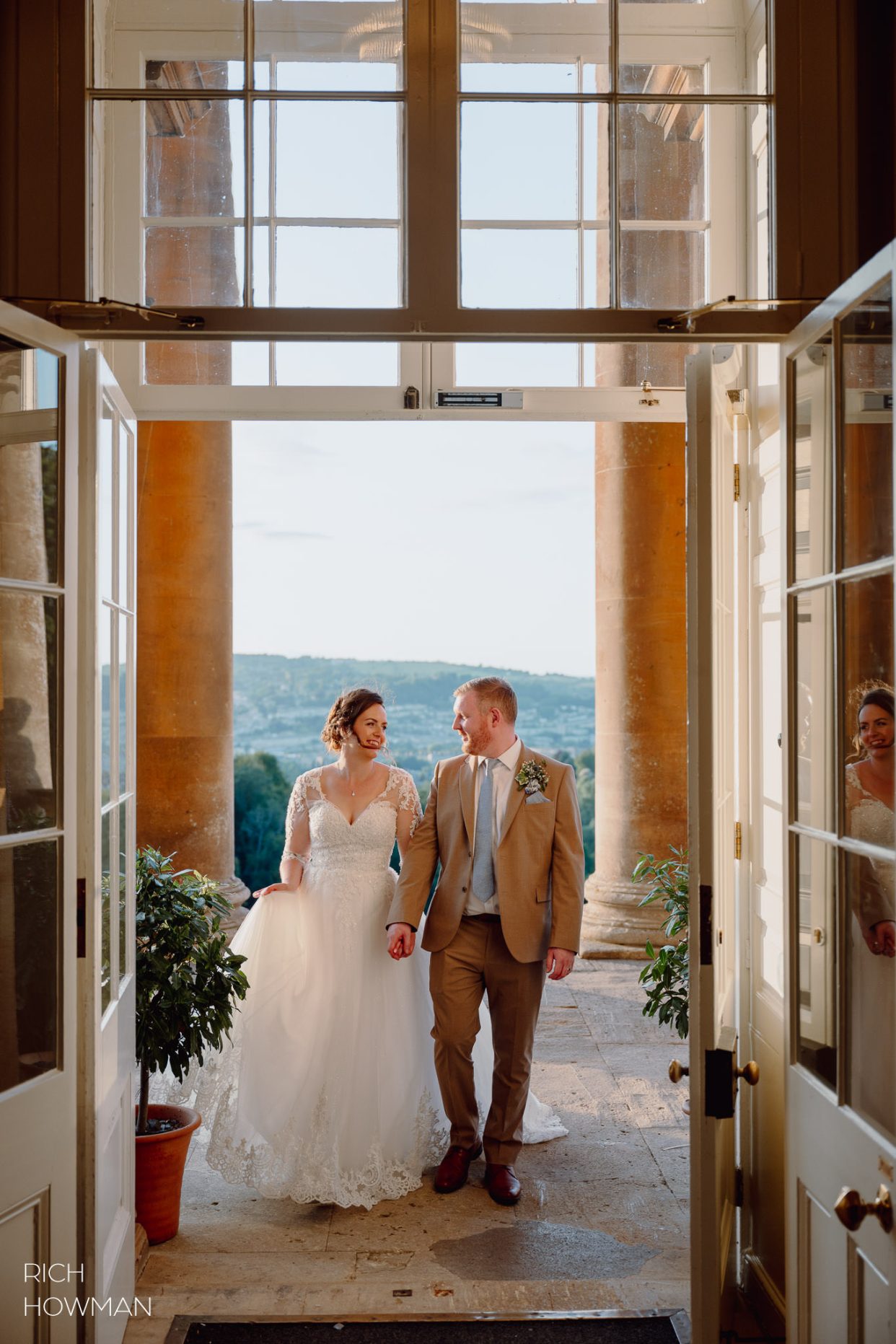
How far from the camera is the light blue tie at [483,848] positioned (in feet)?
13.8

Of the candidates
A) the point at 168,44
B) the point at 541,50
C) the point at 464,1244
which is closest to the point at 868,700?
the point at 541,50

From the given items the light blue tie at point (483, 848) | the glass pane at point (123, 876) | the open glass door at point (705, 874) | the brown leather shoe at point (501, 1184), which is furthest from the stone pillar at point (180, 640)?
the open glass door at point (705, 874)

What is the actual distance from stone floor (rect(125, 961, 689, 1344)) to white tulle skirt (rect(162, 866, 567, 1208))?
15 cm

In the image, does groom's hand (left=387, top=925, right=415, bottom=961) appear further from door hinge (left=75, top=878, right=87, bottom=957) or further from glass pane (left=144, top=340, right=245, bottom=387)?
glass pane (left=144, top=340, right=245, bottom=387)

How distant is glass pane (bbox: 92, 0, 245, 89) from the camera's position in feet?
9.27

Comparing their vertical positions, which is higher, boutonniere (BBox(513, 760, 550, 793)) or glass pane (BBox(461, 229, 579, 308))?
glass pane (BBox(461, 229, 579, 308))

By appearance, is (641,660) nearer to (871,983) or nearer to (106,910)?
(106,910)

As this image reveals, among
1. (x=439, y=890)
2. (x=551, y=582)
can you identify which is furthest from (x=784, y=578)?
(x=551, y=582)

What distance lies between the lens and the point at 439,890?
13.8ft

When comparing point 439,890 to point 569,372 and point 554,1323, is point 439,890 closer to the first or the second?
point 554,1323

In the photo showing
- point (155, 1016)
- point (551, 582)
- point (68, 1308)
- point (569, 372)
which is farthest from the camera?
point (551, 582)

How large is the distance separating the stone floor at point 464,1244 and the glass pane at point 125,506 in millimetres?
2065

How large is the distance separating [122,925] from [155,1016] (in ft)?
1.73

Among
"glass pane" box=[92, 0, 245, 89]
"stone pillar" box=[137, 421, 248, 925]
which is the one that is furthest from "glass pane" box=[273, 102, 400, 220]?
"stone pillar" box=[137, 421, 248, 925]
